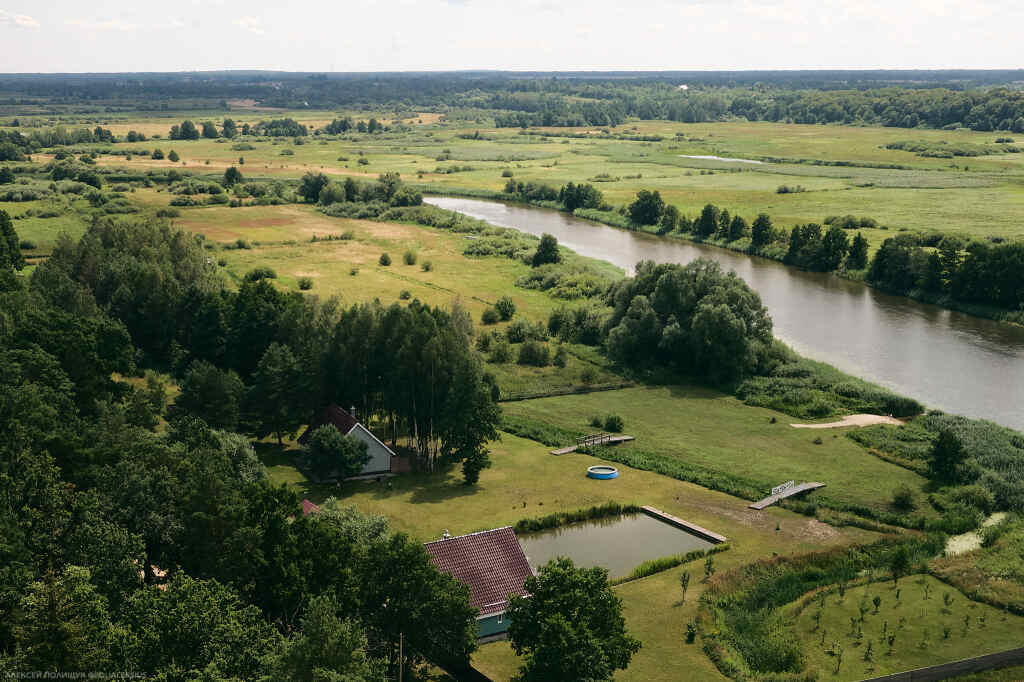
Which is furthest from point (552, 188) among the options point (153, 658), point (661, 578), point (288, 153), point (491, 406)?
point (153, 658)

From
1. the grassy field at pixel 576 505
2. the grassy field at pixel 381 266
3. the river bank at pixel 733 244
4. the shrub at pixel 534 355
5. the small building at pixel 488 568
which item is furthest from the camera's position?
the river bank at pixel 733 244

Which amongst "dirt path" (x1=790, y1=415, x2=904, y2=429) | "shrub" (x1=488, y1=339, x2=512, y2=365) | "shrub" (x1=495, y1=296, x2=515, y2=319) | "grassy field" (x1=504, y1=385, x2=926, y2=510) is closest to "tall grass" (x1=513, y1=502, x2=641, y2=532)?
"grassy field" (x1=504, y1=385, x2=926, y2=510)

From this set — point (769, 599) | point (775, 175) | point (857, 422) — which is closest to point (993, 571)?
point (769, 599)

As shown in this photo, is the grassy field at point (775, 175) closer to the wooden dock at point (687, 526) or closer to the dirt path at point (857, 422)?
the dirt path at point (857, 422)

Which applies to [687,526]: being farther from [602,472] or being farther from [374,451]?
[374,451]

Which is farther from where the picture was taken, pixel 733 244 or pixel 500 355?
pixel 733 244

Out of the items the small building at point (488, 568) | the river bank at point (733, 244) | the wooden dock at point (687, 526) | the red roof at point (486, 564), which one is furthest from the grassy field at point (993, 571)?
the river bank at point (733, 244)

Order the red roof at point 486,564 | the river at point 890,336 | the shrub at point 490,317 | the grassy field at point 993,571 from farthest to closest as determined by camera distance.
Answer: the shrub at point 490,317 < the river at point 890,336 < the grassy field at point 993,571 < the red roof at point 486,564
